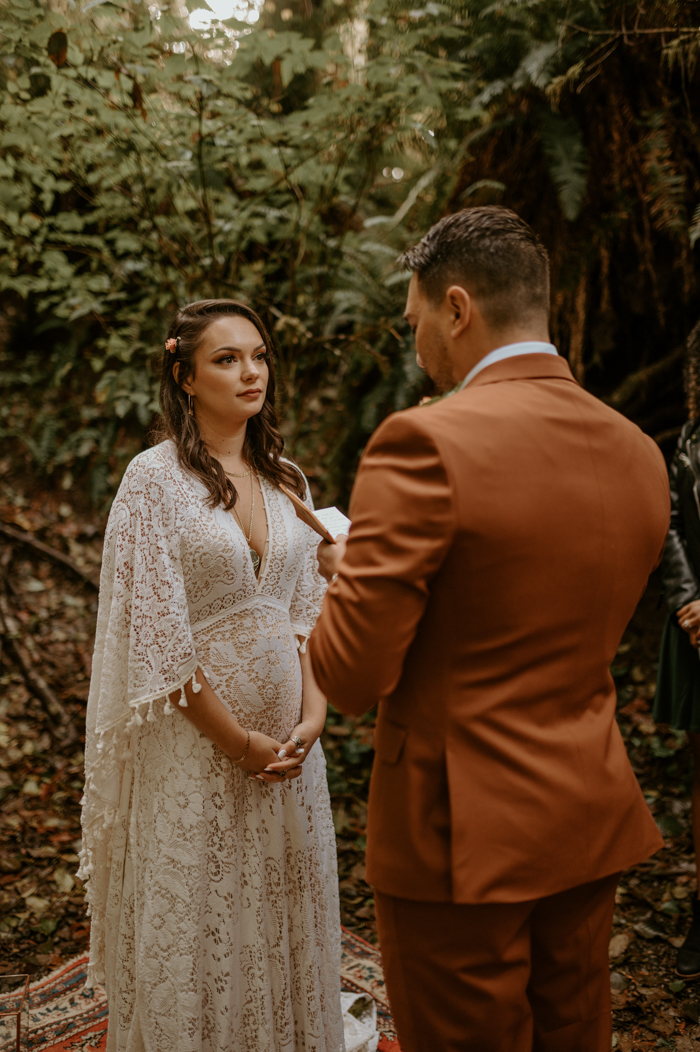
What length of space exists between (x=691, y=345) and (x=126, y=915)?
296 cm

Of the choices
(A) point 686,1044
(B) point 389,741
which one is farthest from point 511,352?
(A) point 686,1044

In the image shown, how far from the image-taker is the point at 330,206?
14.1 feet

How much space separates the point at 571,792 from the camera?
132 cm

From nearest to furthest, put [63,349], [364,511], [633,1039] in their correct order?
[364,511], [633,1039], [63,349]

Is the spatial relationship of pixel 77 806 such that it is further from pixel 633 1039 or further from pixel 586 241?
pixel 586 241

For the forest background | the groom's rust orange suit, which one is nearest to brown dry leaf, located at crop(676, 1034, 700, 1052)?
the forest background

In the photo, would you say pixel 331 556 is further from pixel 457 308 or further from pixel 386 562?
pixel 457 308

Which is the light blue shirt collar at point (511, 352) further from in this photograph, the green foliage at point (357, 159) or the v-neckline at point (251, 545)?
the green foliage at point (357, 159)

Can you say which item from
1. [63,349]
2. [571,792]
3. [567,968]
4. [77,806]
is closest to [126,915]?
[567,968]

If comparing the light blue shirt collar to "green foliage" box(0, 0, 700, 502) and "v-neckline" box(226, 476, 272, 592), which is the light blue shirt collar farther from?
"green foliage" box(0, 0, 700, 502)

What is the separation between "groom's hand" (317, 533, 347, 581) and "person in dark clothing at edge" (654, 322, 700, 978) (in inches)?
69.6

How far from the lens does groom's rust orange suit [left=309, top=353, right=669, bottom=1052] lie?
1.24 meters

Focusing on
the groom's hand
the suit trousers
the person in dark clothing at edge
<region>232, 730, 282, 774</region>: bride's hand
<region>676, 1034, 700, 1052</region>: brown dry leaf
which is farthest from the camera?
the person in dark clothing at edge

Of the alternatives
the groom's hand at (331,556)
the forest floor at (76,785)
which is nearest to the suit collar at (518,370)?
the groom's hand at (331,556)
